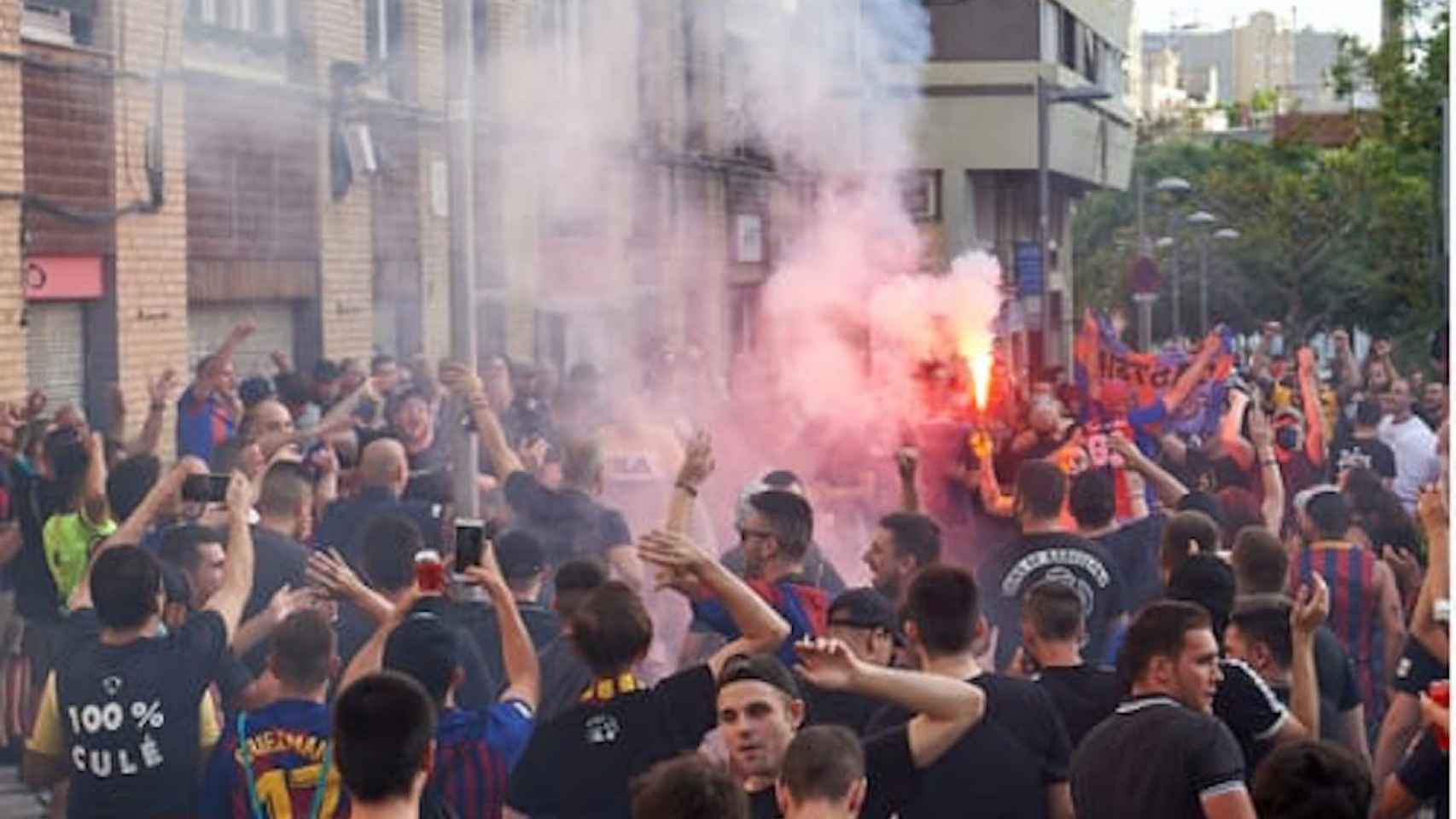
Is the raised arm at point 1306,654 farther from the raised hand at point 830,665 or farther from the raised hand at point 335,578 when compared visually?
the raised hand at point 335,578

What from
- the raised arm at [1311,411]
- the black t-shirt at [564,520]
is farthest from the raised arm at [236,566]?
the raised arm at [1311,411]

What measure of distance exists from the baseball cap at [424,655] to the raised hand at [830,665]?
979mm

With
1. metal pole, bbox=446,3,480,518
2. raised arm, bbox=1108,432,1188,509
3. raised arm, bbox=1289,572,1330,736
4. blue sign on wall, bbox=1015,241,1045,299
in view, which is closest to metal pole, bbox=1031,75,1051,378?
blue sign on wall, bbox=1015,241,1045,299

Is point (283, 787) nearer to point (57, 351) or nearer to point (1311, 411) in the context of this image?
point (1311, 411)

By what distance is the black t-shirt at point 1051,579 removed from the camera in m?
8.59

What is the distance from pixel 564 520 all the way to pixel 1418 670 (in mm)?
3440

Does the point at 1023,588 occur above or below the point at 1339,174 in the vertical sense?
below

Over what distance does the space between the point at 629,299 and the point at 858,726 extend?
1588 centimetres

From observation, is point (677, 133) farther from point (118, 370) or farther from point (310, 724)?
point (310, 724)

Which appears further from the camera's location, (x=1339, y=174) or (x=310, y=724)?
(x=1339, y=174)

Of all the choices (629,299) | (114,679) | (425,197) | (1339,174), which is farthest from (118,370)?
(1339,174)

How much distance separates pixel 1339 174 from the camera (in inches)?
2200

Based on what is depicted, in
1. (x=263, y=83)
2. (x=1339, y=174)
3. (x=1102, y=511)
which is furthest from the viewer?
(x=1339, y=174)

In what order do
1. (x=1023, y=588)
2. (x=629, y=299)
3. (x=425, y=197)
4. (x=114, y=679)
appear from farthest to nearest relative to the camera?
(x=629, y=299) < (x=425, y=197) < (x=1023, y=588) < (x=114, y=679)
